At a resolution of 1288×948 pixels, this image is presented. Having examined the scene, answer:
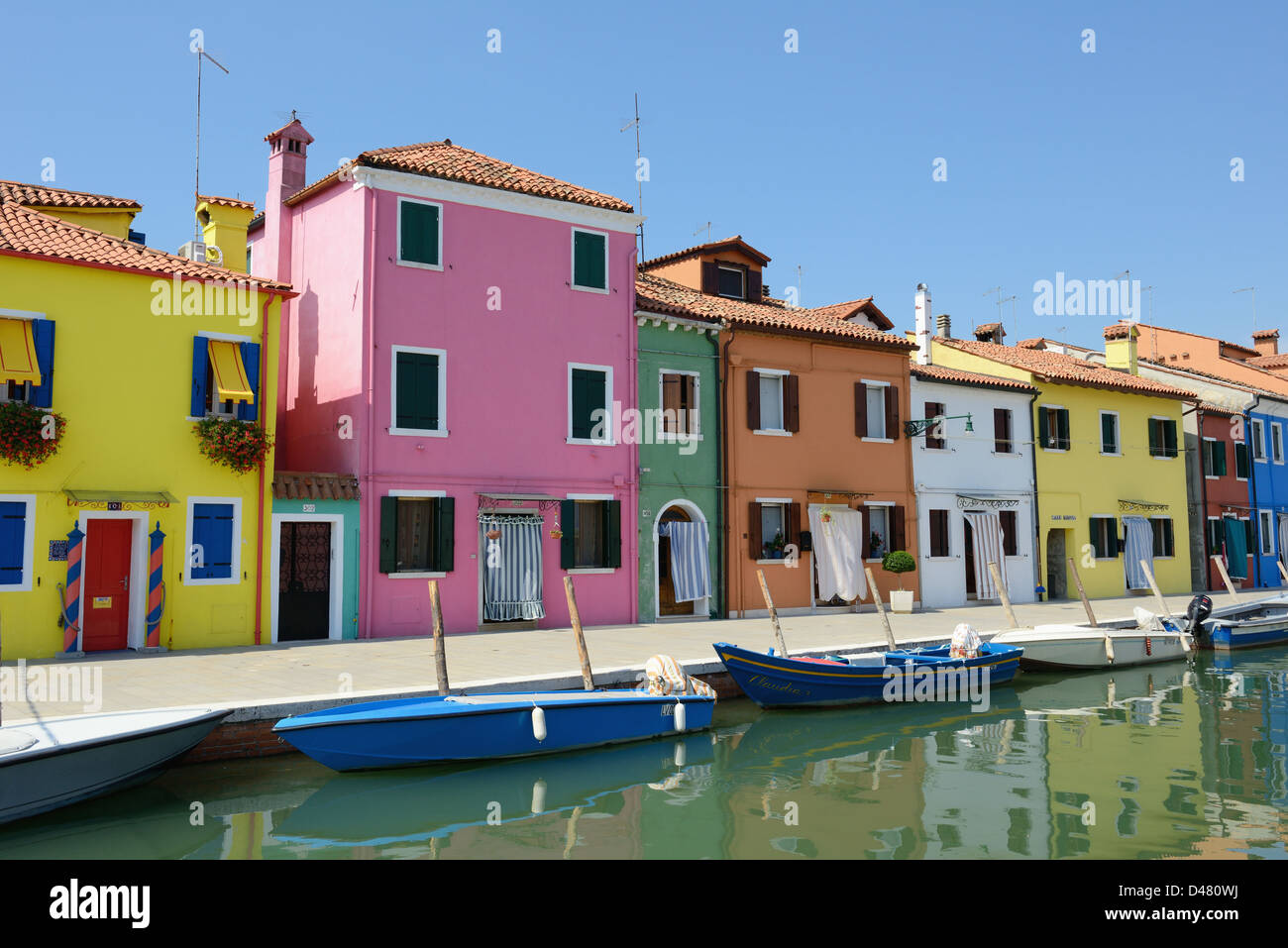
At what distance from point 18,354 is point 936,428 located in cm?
2027

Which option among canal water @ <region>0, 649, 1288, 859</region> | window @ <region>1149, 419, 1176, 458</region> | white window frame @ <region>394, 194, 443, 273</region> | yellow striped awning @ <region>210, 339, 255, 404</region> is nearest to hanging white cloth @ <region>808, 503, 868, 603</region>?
canal water @ <region>0, 649, 1288, 859</region>

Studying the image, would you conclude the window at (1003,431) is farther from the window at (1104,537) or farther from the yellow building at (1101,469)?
the window at (1104,537)

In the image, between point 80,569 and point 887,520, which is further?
point 887,520

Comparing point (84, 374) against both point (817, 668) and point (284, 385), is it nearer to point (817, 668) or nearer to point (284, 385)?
point (284, 385)

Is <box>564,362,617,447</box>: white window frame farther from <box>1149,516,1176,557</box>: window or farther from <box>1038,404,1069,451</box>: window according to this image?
<box>1149,516,1176,557</box>: window

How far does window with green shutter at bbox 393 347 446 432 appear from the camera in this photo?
59.3 ft

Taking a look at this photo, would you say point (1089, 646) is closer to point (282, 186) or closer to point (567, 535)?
point (567, 535)

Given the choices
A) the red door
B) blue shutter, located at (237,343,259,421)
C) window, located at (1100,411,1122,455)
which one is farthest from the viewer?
window, located at (1100,411,1122,455)

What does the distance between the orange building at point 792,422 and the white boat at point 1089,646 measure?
19.3ft

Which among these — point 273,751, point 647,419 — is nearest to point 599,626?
point 647,419

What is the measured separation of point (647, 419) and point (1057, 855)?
1436 centimetres

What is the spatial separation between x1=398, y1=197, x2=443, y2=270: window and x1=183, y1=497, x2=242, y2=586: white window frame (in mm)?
5505
